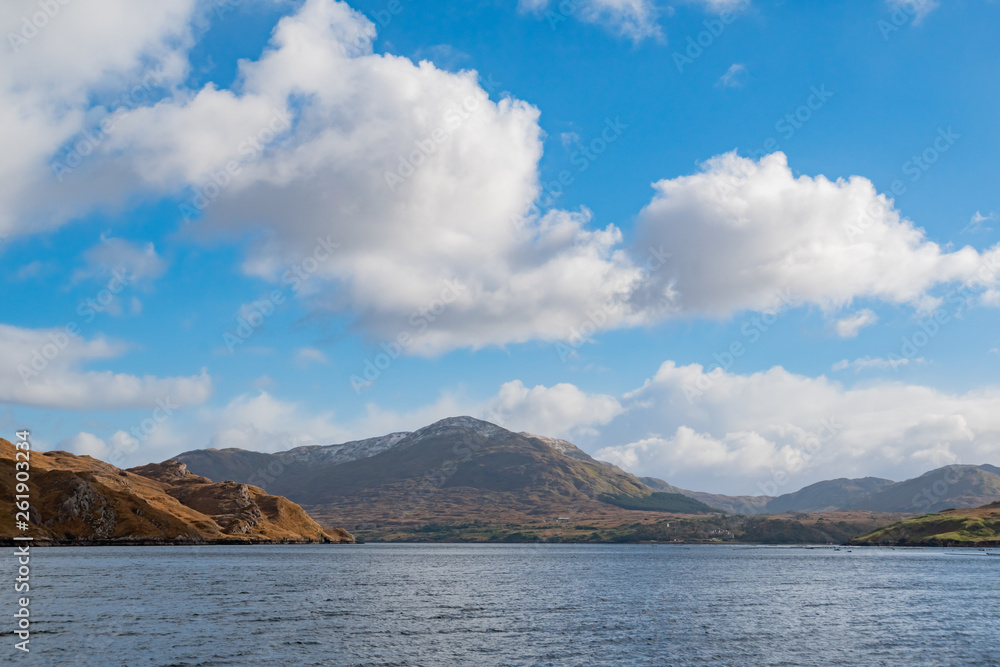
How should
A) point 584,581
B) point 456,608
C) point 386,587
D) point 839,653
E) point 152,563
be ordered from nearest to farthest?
point 839,653, point 456,608, point 386,587, point 584,581, point 152,563

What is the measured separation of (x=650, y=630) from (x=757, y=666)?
1998 centimetres

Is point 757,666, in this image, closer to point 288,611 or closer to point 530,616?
point 530,616

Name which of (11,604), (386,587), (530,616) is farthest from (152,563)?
(530,616)

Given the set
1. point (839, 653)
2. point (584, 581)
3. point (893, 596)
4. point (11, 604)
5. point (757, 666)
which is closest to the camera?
point (757, 666)

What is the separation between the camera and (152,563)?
588 ft

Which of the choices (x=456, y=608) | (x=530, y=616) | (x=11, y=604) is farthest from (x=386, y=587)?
(x=11, y=604)

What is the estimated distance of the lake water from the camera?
60188mm

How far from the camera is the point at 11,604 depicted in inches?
3324

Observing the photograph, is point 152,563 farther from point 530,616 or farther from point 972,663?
point 972,663

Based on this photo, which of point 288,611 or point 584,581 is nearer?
point 288,611

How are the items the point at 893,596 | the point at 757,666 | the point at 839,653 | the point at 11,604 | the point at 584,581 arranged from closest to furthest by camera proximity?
the point at 757,666
the point at 839,653
the point at 11,604
the point at 893,596
the point at 584,581

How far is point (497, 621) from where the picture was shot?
81875mm

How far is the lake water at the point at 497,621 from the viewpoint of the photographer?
2370 inches

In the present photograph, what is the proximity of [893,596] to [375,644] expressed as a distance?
309 ft
